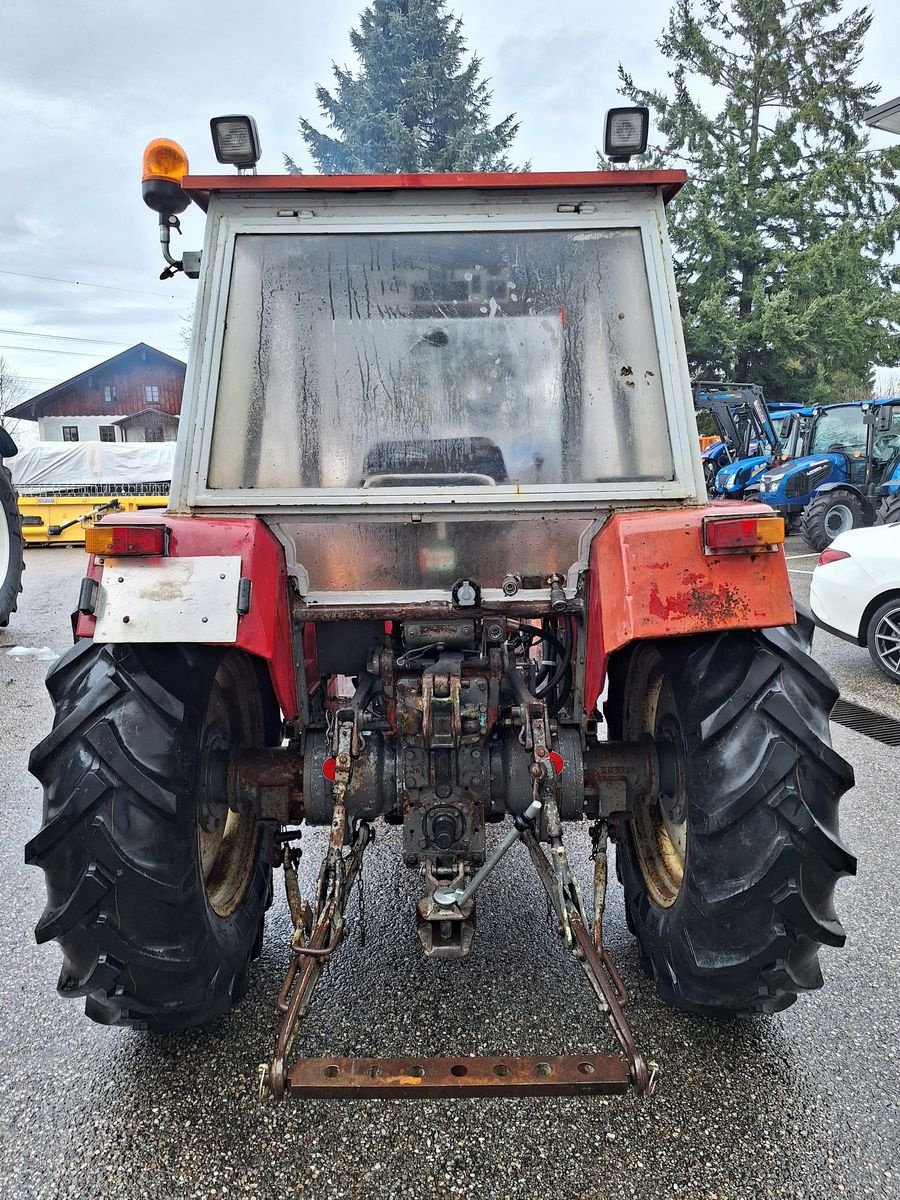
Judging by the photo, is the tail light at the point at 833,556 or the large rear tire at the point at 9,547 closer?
the tail light at the point at 833,556

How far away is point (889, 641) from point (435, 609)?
4891 mm

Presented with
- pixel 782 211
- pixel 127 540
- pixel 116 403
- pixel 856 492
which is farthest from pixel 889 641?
pixel 116 403

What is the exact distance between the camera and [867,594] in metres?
5.88

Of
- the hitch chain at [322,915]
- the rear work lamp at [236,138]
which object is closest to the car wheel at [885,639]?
the hitch chain at [322,915]

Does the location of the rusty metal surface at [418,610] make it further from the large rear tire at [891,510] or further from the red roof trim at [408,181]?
the large rear tire at [891,510]

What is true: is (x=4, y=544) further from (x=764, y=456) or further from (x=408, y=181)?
(x=764, y=456)

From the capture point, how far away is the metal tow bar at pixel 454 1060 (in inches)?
63.9

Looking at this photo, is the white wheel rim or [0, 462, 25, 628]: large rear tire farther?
[0, 462, 25, 628]: large rear tire

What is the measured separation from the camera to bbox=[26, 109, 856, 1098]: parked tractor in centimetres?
197

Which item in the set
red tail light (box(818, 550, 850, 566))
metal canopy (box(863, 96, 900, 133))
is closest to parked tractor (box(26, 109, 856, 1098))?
red tail light (box(818, 550, 850, 566))

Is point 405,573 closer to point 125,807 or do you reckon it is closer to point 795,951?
point 125,807

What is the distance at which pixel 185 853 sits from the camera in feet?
6.63

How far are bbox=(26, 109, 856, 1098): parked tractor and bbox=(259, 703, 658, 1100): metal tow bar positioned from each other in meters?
0.03

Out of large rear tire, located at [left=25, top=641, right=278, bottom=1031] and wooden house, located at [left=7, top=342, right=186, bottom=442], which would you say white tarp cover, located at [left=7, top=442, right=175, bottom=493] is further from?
large rear tire, located at [left=25, top=641, right=278, bottom=1031]
